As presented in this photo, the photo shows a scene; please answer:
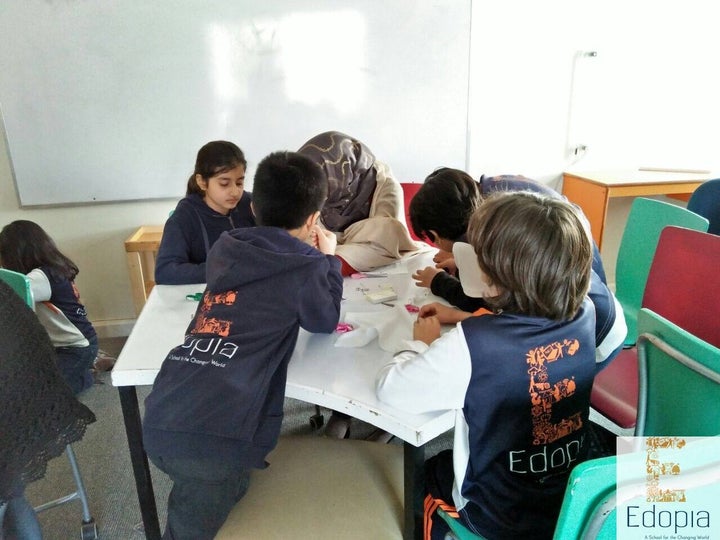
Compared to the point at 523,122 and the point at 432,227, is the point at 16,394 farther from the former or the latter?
the point at 523,122

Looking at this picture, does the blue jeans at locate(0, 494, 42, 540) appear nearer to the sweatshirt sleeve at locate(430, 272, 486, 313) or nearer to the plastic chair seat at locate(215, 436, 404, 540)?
the plastic chair seat at locate(215, 436, 404, 540)

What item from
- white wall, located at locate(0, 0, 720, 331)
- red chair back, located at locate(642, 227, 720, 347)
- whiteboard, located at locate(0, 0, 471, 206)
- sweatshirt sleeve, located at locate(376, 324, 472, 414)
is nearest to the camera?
sweatshirt sleeve, located at locate(376, 324, 472, 414)

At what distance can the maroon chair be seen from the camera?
1.43 m

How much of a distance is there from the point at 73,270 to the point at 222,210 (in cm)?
85

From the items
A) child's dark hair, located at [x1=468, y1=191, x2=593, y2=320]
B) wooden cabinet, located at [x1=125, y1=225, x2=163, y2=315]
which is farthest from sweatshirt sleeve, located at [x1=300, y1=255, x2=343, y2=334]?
wooden cabinet, located at [x1=125, y1=225, x2=163, y2=315]

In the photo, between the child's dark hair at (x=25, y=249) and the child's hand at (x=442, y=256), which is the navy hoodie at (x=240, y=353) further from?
the child's dark hair at (x=25, y=249)

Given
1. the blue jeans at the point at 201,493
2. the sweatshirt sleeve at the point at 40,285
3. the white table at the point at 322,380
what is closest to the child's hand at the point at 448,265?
the white table at the point at 322,380

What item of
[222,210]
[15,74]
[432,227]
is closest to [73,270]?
[222,210]

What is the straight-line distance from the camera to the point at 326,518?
1.07 meters

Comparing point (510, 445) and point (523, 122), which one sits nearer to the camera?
point (510, 445)

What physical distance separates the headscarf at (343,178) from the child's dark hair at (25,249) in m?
1.11

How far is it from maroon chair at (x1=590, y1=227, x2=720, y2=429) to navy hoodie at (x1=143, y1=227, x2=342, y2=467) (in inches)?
33.3

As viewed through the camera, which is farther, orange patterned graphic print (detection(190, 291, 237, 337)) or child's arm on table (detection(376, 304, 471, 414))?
orange patterned graphic print (detection(190, 291, 237, 337))

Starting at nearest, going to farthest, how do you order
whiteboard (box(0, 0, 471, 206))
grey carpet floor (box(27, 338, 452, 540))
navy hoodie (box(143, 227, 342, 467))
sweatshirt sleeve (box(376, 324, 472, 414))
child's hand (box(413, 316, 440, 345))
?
sweatshirt sleeve (box(376, 324, 472, 414)), navy hoodie (box(143, 227, 342, 467)), child's hand (box(413, 316, 440, 345)), grey carpet floor (box(27, 338, 452, 540)), whiteboard (box(0, 0, 471, 206))
